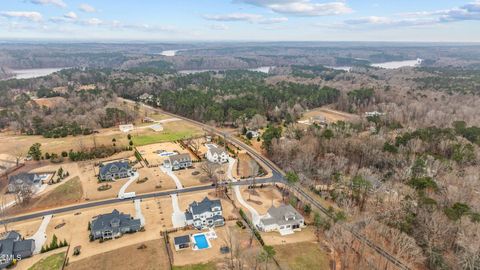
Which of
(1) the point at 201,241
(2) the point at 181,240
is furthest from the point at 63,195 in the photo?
(1) the point at 201,241

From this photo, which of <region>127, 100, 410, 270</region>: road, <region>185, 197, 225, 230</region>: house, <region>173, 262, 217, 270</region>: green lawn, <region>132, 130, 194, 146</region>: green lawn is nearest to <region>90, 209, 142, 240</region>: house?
<region>185, 197, 225, 230</region>: house

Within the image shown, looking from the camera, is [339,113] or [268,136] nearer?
[268,136]

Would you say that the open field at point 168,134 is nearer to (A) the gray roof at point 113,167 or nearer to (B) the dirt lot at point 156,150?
(B) the dirt lot at point 156,150

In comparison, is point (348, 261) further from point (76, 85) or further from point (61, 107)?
point (76, 85)

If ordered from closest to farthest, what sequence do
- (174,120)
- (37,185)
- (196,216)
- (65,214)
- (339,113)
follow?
(196,216) < (65,214) < (37,185) < (174,120) < (339,113)

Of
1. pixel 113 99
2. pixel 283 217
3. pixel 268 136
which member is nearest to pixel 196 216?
pixel 283 217

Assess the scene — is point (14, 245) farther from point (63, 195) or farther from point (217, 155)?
point (217, 155)

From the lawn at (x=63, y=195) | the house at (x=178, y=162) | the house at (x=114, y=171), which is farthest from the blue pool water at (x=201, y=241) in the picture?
the house at (x=114, y=171)
